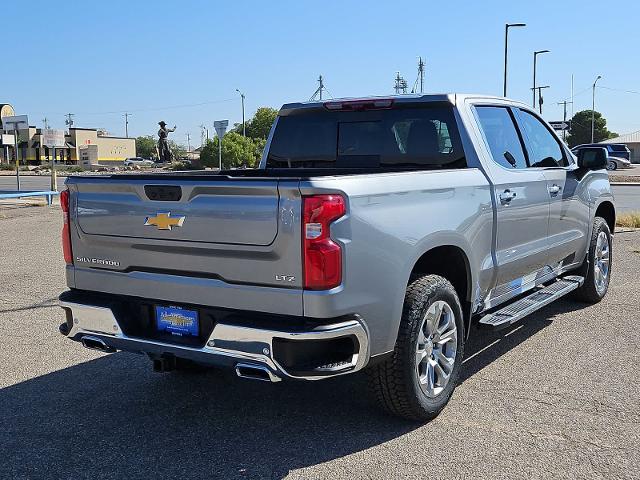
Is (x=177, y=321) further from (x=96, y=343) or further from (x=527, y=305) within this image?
(x=527, y=305)

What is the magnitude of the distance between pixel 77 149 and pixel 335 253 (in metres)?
102

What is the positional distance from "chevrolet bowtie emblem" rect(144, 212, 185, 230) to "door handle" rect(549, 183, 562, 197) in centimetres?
342

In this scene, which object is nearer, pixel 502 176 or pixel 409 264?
pixel 409 264

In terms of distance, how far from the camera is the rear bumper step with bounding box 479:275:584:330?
494cm

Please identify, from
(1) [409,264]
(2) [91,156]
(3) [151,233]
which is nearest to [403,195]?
(1) [409,264]

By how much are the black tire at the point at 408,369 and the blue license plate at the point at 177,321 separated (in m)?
1.04

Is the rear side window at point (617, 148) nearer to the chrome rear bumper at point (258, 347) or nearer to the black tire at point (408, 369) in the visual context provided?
the black tire at point (408, 369)

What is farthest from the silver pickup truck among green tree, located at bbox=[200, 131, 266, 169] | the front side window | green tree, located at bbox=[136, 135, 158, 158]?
green tree, located at bbox=[136, 135, 158, 158]

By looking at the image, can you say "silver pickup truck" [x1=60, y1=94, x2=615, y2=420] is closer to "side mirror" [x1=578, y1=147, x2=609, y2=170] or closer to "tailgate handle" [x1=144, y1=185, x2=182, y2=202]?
"tailgate handle" [x1=144, y1=185, x2=182, y2=202]

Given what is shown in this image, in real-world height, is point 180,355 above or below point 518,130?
below

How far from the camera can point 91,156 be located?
96.6 metres

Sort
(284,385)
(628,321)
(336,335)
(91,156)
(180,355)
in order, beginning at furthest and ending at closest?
(91,156)
(628,321)
(284,385)
(180,355)
(336,335)

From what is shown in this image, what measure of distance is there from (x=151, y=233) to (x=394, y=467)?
1.83m

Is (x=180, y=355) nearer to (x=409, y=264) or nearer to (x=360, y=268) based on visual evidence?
(x=360, y=268)
